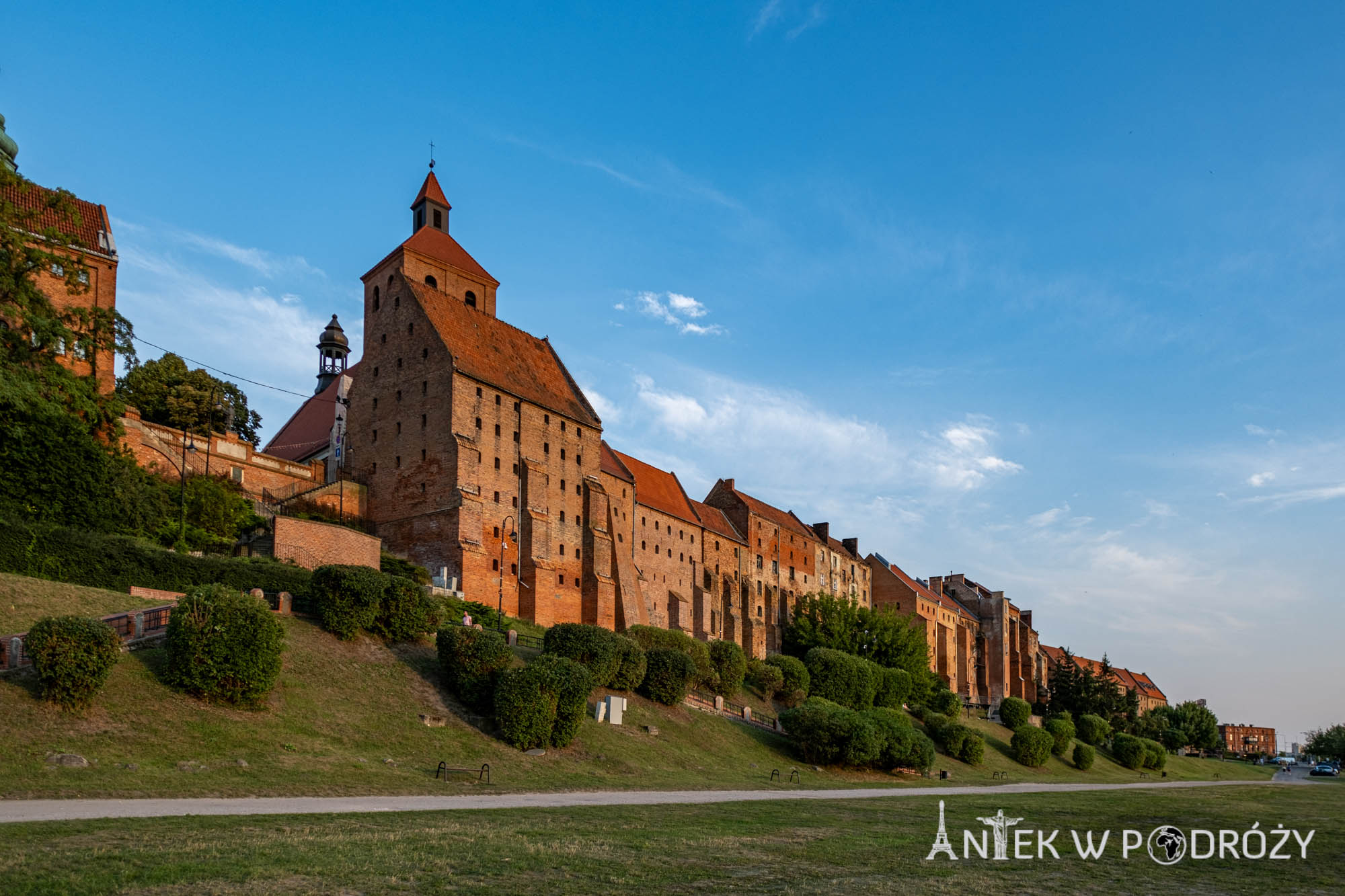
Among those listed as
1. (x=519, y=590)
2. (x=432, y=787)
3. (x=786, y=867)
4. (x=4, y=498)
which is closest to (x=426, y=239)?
(x=519, y=590)

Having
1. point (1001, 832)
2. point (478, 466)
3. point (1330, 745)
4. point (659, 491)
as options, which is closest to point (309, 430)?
point (478, 466)

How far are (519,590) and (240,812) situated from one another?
38606mm

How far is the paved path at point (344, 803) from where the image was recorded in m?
15.1

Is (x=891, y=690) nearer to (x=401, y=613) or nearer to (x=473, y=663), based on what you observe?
(x=473, y=663)

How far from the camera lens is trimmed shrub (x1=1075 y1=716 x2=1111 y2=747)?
6938 cm

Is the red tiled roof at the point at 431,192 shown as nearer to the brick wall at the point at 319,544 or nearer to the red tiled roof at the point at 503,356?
the red tiled roof at the point at 503,356

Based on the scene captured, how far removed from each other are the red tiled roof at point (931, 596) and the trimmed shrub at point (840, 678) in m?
44.3

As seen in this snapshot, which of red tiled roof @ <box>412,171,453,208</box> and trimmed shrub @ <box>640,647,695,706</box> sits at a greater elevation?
red tiled roof @ <box>412,171,453,208</box>

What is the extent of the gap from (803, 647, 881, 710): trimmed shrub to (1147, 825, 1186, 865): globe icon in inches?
1254

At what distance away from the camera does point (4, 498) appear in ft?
110

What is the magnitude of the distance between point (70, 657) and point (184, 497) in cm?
2098

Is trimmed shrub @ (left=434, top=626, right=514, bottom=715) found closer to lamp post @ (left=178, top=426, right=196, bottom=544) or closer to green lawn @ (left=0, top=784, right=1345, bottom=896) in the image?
green lawn @ (left=0, top=784, right=1345, bottom=896)

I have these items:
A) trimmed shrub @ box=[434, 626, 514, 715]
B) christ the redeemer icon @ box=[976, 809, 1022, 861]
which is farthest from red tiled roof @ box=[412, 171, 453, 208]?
christ the redeemer icon @ box=[976, 809, 1022, 861]

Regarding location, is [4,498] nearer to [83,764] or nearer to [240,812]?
[83,764]
